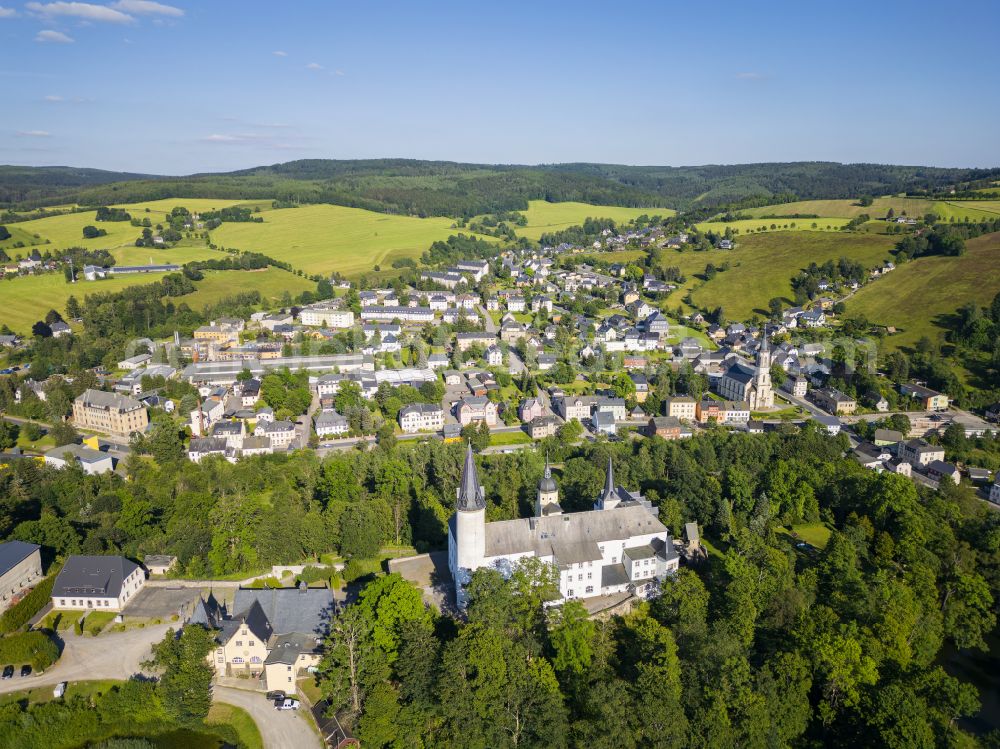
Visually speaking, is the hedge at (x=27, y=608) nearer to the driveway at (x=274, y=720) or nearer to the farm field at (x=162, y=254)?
the driveway at (x=274, y=720)

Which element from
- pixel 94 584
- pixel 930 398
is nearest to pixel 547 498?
pixel 94 584

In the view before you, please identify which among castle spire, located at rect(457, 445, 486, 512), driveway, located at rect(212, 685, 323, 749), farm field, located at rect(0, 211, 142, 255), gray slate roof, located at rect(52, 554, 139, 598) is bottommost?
driveway, located at rect(212, 685, 323, 749)

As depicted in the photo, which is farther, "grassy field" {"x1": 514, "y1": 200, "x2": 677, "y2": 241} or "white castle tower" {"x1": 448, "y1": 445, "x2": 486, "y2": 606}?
"grassy field" {"x1": 514, "y1": 200, "x2": 677, "y2": 241}

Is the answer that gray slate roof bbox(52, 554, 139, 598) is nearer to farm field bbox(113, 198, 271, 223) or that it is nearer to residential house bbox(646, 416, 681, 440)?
residential house bbox(646, 416, 681, 440)

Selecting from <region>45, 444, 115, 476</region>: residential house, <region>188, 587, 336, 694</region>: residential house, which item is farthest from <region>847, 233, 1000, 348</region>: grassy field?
<region>45, 444, 115, 476</region>: residential house

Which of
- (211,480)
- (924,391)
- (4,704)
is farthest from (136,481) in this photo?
(924,391)

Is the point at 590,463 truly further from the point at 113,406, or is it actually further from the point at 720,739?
the point at 113,406
